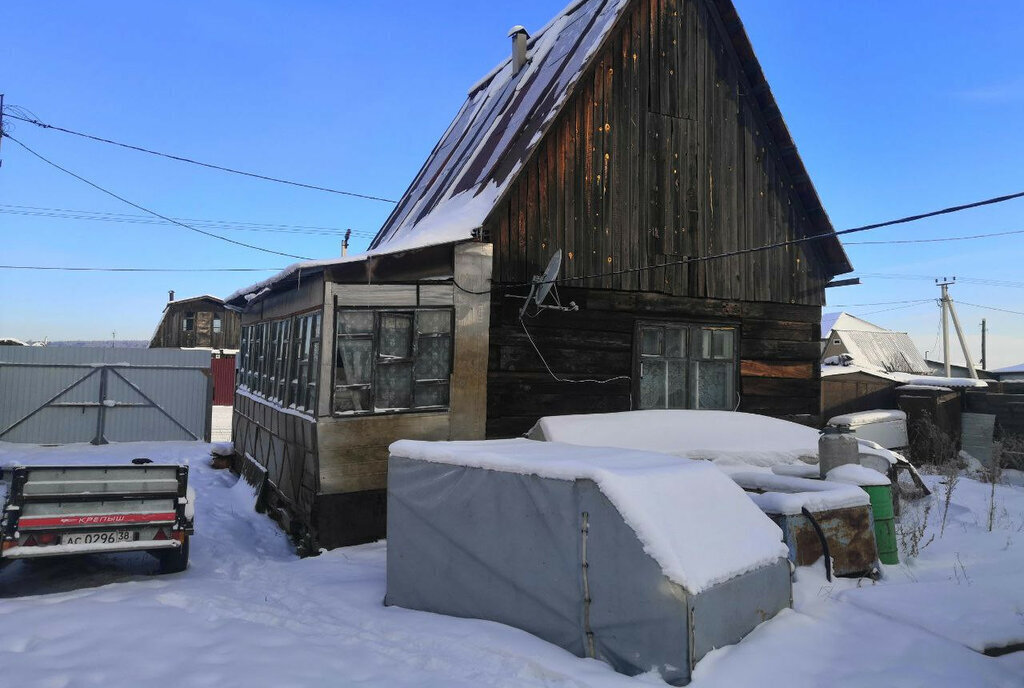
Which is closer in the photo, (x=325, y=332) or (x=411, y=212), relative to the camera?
(x=325, y=332)

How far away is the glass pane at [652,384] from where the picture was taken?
10.5 metres

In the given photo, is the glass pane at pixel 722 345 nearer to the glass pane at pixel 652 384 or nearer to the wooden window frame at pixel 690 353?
the wooden window frame at pixel 690 353

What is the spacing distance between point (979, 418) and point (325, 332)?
15188 mm

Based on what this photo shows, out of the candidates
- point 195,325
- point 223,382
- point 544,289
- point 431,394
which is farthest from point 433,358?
point 195,325

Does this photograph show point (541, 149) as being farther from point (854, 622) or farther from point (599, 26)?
point (854, 622)

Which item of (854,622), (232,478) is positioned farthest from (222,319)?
(854,622)

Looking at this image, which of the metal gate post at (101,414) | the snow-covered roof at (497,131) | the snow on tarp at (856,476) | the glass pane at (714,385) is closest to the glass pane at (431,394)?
the snow-covered roof at (497,131)

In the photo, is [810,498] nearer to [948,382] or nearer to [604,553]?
[604,553]

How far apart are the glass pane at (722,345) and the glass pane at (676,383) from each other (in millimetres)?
769

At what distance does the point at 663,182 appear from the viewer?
1078 centimetres

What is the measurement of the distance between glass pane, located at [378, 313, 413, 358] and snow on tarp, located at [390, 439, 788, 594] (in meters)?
3.60

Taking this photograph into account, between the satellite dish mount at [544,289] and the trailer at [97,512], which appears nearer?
the trailer at [97,512]

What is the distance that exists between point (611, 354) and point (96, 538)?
7.17 m

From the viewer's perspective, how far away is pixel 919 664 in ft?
13.0
